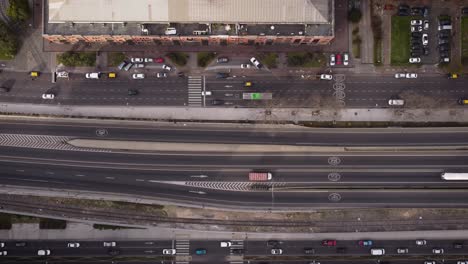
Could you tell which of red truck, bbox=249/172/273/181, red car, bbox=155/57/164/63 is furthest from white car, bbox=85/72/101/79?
red truck, bbox=249/172/273/181

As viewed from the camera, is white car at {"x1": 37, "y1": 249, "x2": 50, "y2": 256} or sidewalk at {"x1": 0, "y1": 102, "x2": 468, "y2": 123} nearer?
white car at {"x1": 37, "y1": 249, "x2": 50, "y2": 256}

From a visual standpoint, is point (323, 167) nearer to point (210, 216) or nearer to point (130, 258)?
point (210, 216)

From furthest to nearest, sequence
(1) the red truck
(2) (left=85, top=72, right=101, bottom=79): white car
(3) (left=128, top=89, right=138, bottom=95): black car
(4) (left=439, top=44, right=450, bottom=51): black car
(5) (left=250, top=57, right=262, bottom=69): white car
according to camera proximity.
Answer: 1. (3) (left=128, top=89, right=138, bottom=95): black car
2. (2) (left=85, top=72, right=101, bottom=79): white car
3. (5) (left=250, top=57, right=262, bottom=69): white car
4. (4) (left=439, top=44, right=450, bottom=51): black car
5. (1) the red truck

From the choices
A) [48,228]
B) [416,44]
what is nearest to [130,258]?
[48,228]

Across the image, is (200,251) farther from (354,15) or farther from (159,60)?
(354,15)

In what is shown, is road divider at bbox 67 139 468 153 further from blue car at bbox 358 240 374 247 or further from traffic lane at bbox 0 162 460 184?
blue car at bbox 358 240 374 247

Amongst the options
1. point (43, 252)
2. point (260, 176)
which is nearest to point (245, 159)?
point (260, 176)
